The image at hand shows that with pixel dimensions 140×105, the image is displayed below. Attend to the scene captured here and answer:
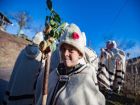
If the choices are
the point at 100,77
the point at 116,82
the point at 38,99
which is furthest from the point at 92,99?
the point at 116,82

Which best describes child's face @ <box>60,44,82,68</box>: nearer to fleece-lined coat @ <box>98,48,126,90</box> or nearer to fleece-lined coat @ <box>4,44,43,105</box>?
fleece-lined coat @ <box>4,44,43,105</box>

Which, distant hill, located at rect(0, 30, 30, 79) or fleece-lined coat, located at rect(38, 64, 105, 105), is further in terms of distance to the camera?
distant hill, located at rect(0, 30, 30, 79)

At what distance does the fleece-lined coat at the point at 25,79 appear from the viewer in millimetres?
5516

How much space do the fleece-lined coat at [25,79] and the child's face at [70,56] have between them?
5.22ft

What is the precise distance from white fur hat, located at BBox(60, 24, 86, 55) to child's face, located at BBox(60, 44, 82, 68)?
6 centimetres

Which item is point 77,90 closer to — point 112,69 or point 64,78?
point 64,78

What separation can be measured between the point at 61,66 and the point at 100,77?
13.8 feet

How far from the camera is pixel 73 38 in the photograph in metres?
4.04

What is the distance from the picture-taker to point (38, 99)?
425cm

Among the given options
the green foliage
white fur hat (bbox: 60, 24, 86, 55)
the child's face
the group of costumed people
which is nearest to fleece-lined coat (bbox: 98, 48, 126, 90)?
the group of costumed people

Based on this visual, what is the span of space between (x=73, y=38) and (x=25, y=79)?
1.90 m

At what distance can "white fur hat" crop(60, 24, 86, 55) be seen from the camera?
3978mm

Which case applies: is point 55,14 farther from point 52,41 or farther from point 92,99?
point 92,99

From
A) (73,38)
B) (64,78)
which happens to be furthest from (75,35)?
(64,78)
